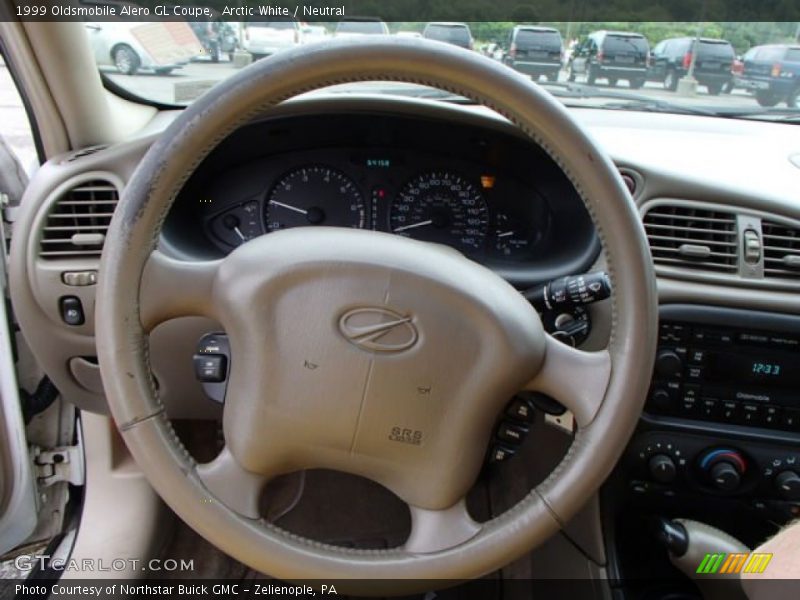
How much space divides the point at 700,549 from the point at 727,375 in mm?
370

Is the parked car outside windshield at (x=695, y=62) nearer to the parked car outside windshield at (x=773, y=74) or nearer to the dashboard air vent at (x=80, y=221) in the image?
the parked car outside windshield at (x=773, y=74)

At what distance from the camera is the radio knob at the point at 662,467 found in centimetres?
149

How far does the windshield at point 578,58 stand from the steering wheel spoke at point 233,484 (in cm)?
83

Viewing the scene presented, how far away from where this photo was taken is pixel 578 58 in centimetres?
168

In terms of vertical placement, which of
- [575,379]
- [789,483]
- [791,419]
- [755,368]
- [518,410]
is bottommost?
[789,483]

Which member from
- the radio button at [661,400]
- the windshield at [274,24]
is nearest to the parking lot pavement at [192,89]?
the windshield at [274,24]

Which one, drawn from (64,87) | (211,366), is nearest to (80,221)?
(64,87)

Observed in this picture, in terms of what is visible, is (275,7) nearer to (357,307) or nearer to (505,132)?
(505,132)

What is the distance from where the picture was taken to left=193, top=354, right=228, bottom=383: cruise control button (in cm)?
111

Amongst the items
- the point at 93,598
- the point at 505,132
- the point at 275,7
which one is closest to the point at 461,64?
the point at 505,132

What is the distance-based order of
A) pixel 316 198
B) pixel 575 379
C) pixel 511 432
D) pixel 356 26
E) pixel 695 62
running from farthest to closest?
1. pixel 695 62
2. pixel 316 198
3. pixel 356 26
4. pixel 511 432
5. pixel 575 379

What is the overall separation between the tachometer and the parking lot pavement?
0.30 m

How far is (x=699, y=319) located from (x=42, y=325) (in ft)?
4.51

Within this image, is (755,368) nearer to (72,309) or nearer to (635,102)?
(635,102)
